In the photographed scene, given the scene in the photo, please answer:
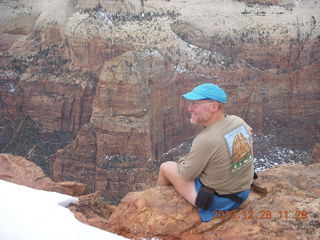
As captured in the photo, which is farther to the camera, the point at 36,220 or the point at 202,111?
the point at 202,111

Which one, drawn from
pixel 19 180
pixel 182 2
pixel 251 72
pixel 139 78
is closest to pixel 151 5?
pixel 182 2

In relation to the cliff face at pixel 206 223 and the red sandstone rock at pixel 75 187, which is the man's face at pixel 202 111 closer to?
the cliff face at pixel 206 223

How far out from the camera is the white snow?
318 centimetres

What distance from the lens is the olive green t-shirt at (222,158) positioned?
385cm

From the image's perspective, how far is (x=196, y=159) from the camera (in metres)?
3.90

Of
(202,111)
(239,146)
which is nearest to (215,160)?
(239,146)

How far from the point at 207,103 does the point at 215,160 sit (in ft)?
2.12

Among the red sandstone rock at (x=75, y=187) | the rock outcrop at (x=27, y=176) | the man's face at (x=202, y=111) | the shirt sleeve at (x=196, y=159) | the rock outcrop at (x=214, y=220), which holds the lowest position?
the red sandstone rock at (x=75, y=187)

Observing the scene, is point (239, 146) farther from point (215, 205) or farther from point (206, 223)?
point (206, 223)

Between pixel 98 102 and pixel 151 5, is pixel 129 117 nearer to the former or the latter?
pixel 98 102

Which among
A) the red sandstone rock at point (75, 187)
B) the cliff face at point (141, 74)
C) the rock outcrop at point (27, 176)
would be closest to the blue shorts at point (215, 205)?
the rock outcrop at point (27, 176)

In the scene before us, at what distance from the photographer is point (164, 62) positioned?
20.4m
